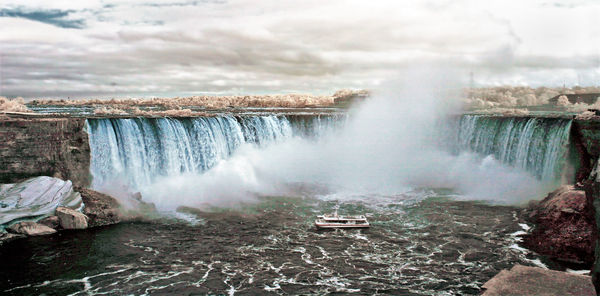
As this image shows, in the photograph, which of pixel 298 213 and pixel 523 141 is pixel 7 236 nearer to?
pixel 298 213

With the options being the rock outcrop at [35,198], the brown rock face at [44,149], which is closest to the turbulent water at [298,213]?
the brown rock face at [44,149]

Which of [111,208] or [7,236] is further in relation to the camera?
[111,208]

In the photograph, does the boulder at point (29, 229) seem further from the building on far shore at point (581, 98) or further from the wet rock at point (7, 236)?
the building on far shore at point (581, 98)

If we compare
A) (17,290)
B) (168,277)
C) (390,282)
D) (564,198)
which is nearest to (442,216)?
(564,198)

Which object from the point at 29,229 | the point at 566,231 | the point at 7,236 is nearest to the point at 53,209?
the point at 29,229

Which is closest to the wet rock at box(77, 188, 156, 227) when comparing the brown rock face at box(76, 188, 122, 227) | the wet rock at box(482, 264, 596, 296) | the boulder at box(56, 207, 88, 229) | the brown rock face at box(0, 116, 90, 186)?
the brown rock face at box(76, 188, 122, 227)

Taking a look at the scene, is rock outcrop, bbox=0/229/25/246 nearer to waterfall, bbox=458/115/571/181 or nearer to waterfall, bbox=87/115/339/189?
waterfall, bbox=87/115/339/189
